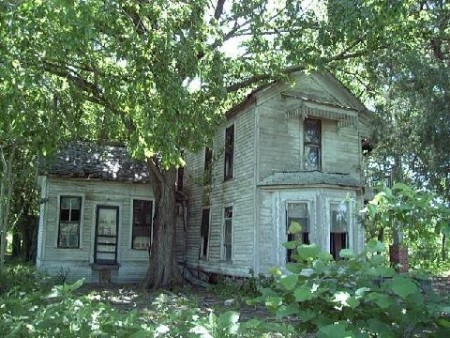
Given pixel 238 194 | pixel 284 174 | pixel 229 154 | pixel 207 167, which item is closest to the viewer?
pixel 284 174

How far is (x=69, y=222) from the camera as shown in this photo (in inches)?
765

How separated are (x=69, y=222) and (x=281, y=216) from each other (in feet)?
27.4

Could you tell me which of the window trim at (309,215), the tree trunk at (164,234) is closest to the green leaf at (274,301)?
the window trim at (309,215)

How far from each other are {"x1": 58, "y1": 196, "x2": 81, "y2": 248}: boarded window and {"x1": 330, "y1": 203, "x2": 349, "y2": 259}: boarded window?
950 centimetres

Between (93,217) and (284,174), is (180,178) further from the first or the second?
(284,174)

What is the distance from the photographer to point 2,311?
409cm

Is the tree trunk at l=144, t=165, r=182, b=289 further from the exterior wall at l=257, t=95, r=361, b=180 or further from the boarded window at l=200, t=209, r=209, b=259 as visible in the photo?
the exterior wall at l=257, t=95, r=361, b=180

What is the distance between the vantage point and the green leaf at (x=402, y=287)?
2449 mm

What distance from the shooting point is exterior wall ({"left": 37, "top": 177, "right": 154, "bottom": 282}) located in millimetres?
18953

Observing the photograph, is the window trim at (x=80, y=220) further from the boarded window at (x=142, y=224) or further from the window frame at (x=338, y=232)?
the window frame at (x=338, y=232)

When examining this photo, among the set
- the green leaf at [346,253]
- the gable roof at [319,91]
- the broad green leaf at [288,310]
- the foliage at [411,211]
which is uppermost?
the gable roof at [319,91]

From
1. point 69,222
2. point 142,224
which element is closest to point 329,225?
point 142,224

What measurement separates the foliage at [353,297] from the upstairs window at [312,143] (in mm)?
14730

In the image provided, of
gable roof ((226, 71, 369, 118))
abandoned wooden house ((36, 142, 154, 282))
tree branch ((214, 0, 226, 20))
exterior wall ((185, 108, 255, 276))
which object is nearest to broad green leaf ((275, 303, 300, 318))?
exterior wall ((185, 108, 255, 276))
